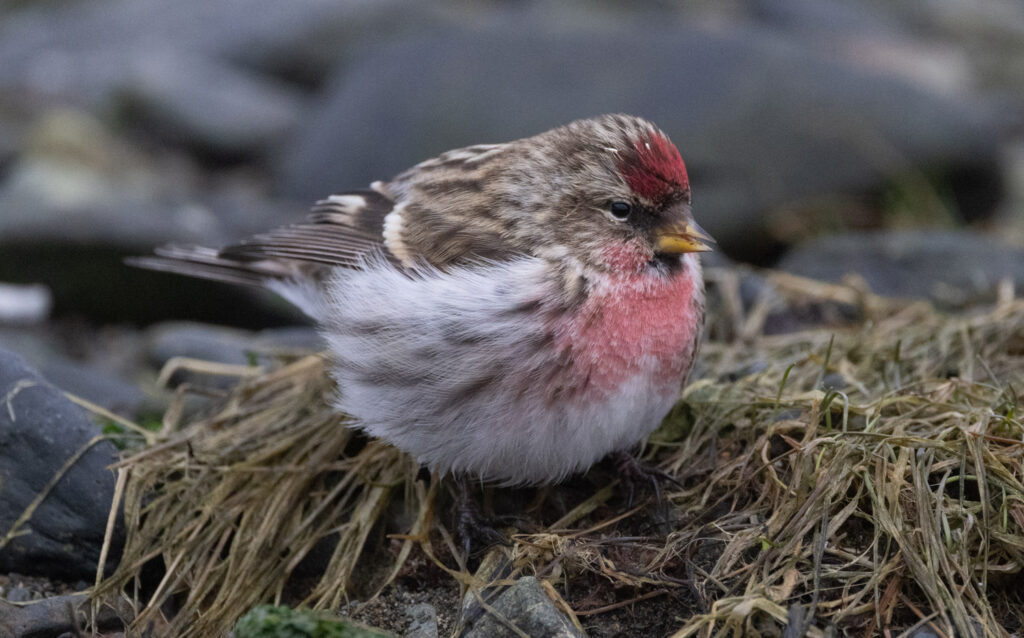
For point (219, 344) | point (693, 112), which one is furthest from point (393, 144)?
point (219, 344)

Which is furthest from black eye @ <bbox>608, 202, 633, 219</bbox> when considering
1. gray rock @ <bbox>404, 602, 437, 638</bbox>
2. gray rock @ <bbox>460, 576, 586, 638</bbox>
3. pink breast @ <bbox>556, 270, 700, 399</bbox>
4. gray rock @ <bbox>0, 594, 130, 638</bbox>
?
gray rock @ <bbox>0, 594, 130, 638</bbox>

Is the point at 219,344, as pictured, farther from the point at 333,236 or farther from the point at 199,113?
the point at 199,113

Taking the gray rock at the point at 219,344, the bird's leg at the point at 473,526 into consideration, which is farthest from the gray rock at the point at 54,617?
the gray rock at the point at 219,344

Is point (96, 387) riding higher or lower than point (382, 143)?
lower

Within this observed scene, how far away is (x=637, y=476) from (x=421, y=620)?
2.13ft

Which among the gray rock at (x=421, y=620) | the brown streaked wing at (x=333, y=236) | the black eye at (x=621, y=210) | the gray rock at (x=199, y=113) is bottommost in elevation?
the gray rock at (x=421, y=620)

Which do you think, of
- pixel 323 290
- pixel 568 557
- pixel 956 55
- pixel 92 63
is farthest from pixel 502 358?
pixel 956 55

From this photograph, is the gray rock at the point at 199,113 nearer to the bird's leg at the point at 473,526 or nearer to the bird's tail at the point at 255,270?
the bird's tail at the point at 255,270

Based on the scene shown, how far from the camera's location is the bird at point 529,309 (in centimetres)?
252

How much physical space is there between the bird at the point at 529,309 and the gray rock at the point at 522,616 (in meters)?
0.35

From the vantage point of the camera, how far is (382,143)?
20.1 feet

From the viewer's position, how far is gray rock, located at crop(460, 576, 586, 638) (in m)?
2.21

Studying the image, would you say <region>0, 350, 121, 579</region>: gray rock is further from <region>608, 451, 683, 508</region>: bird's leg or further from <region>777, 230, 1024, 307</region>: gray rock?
<region>777, 230, 1024, 307</region>: gray rock

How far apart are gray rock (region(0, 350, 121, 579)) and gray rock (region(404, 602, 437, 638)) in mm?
804
